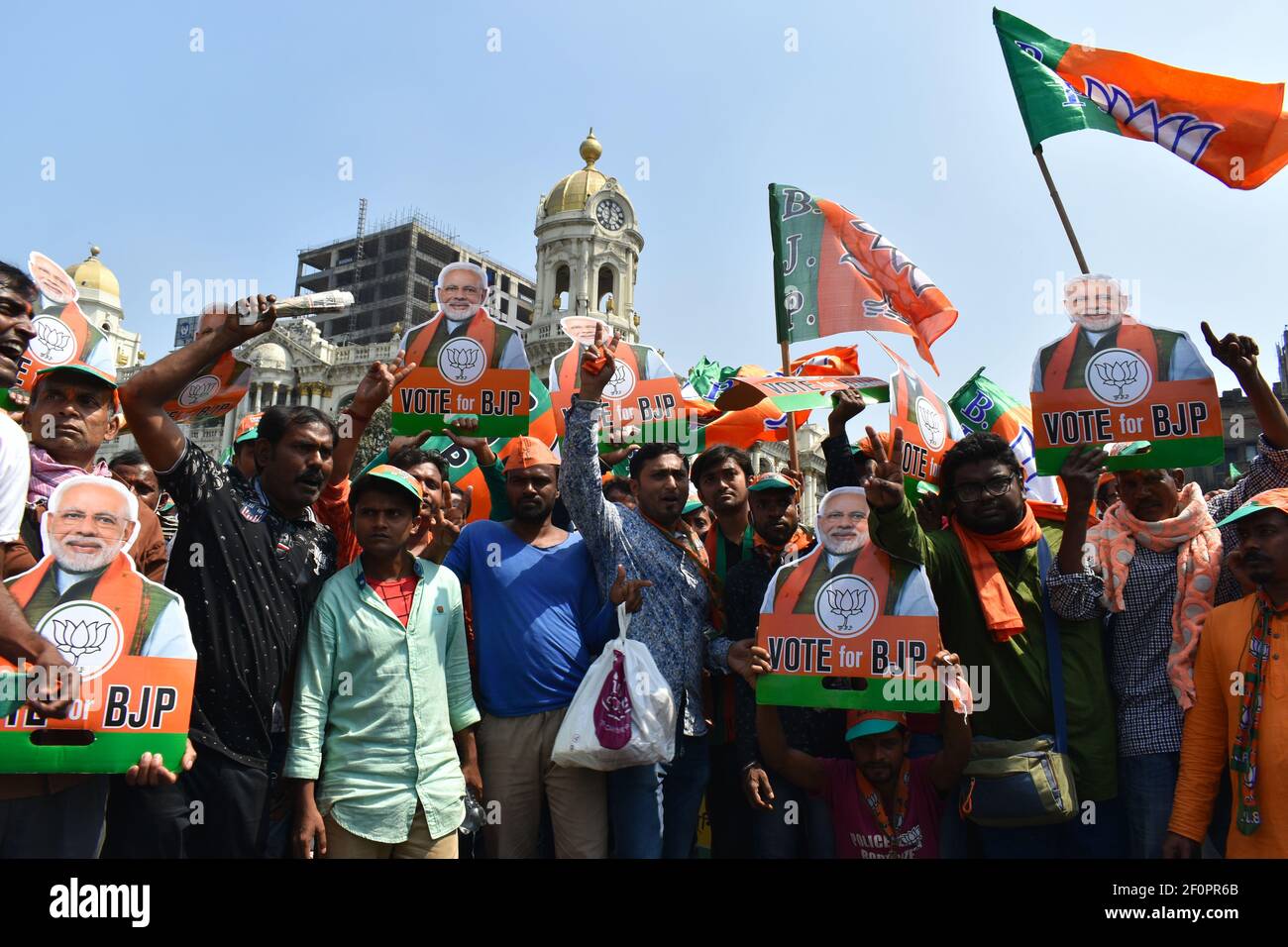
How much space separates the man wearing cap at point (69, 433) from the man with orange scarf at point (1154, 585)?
145 inches

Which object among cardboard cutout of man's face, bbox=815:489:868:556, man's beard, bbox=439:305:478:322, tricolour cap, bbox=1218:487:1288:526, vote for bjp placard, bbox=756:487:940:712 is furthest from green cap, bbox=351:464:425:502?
tricolour cap, bbox=1218:487:1288:526

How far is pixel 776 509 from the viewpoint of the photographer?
501cm

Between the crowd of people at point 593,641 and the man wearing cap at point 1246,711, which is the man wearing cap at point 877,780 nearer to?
the crowd of people at point 593,641

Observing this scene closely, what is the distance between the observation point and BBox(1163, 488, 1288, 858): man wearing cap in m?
3.60

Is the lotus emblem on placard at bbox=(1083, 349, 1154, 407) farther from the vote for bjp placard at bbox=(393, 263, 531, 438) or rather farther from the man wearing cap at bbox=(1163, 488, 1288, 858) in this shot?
the vote for bjp placard at bbox=(393, 263, 531, 438)

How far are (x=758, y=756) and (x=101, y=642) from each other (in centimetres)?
268

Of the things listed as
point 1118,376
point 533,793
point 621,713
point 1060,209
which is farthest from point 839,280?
point 533,793

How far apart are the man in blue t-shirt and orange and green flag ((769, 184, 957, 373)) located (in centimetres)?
306

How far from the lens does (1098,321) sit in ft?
15.1

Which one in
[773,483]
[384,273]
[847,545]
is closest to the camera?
[847,545]

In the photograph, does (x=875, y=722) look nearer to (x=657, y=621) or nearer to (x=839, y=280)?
(x=657, y=621)
